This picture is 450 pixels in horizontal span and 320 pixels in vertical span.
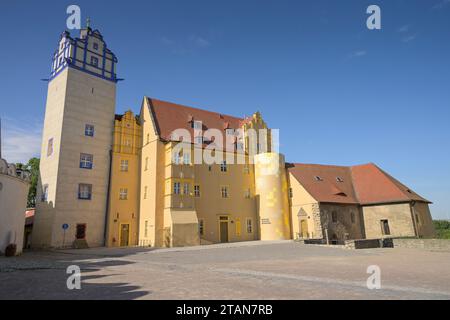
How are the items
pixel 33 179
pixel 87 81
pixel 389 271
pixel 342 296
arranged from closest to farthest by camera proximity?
pixel 342 296, pixel 389 271, pixel 87 81, pixel 33 179

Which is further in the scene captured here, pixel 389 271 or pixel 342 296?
pixel 389 271

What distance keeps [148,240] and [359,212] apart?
983 inches

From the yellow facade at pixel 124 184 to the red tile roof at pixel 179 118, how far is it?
3071 millimetres

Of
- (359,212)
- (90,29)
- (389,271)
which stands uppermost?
(90,29)

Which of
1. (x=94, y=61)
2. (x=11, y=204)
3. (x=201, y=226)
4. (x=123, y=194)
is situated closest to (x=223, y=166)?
(x=201, y=226)

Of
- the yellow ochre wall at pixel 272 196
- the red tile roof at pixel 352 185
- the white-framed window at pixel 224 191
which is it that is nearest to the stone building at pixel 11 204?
the white-framed window at pixel 224 191

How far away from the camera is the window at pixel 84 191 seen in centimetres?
3302

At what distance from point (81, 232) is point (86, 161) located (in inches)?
285

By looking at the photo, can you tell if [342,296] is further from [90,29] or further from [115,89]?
[90,29]

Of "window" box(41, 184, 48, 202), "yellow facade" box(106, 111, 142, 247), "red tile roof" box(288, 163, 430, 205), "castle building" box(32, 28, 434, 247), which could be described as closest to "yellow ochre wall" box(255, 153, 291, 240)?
"castle building" box(32, 28, 434, 247)

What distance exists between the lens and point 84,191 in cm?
3331

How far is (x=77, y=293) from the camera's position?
28.8 ft
